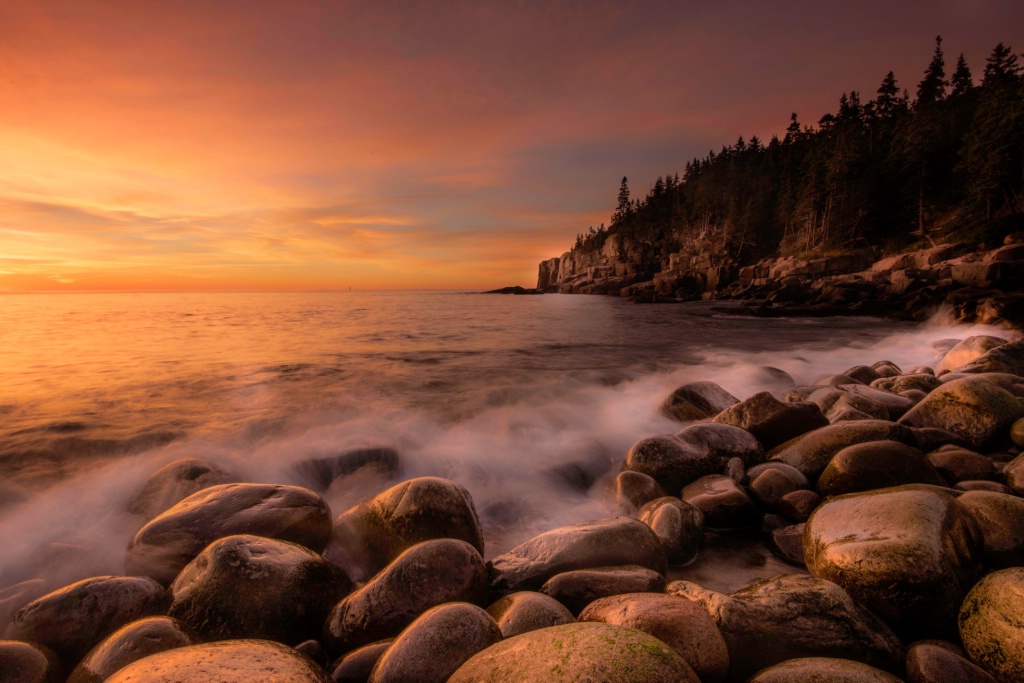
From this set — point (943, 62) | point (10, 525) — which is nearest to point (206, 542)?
point (10, 525)

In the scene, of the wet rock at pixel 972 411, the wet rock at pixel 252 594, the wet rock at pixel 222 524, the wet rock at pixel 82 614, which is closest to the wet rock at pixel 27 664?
the wet rock at pixel 82 614

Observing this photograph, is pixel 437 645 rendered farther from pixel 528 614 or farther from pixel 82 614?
pixel 82 614

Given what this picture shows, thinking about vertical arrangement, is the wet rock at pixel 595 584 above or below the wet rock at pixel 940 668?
below

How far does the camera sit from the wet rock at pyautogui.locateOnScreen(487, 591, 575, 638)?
106 inches

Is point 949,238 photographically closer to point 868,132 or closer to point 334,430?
point 868,132

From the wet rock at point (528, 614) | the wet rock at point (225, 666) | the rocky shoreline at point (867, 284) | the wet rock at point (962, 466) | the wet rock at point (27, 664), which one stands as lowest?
the wet rock at point (27, 664)

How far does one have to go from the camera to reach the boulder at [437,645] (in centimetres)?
234

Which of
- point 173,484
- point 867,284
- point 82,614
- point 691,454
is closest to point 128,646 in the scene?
point 82,614

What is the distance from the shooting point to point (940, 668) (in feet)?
7.43

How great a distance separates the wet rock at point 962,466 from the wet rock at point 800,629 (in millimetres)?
3025

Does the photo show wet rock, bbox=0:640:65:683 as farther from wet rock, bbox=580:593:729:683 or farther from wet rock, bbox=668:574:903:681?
wet rock, bbox=668:574:903:681

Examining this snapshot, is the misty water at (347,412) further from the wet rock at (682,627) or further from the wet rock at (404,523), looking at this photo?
the wet rock at (682,627)

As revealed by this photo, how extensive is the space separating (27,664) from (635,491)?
498 cm

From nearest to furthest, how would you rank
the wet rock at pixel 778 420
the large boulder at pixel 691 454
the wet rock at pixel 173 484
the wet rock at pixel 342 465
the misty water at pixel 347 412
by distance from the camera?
the wet rock at pixel 173 484, the large boulder at pixel 691 454, the misty water at pixel 347 412, the wet rock at pixel 778 420, the wet rock at pixel 342 465
